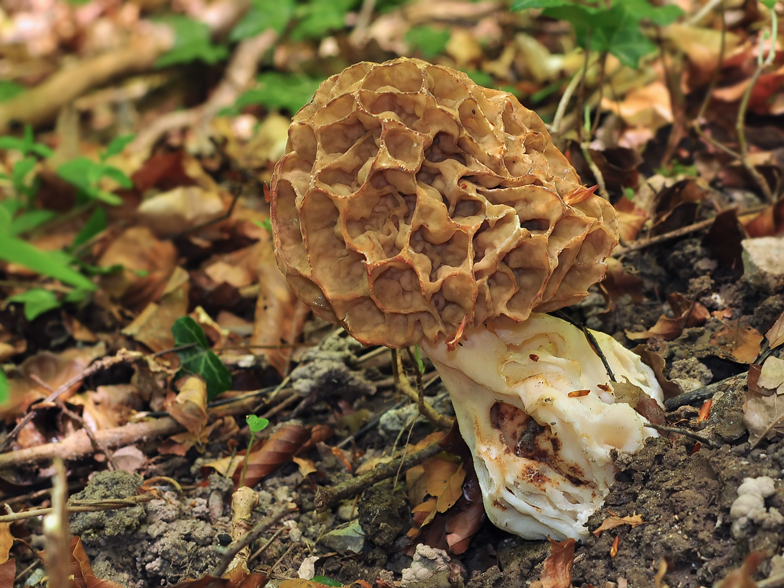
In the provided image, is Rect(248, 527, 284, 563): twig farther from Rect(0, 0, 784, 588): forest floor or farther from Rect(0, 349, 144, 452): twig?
Rect(0, 349, 144, 452): twig

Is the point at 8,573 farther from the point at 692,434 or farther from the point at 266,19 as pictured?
the point at 266,19

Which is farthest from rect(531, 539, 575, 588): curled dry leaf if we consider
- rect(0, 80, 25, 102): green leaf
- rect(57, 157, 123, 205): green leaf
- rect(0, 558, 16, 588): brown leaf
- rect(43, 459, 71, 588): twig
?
rect(0, 80, 25, 102): green leaf

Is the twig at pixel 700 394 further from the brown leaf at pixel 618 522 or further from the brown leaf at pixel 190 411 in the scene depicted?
the brown leaf at pixel 190 411

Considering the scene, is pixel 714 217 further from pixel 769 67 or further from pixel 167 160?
pixel 167 160

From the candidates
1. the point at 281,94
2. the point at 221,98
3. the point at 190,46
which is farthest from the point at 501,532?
the point at 190,46

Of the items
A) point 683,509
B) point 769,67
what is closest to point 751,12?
point 769,67

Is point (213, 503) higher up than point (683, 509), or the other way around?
point (683, 509)
